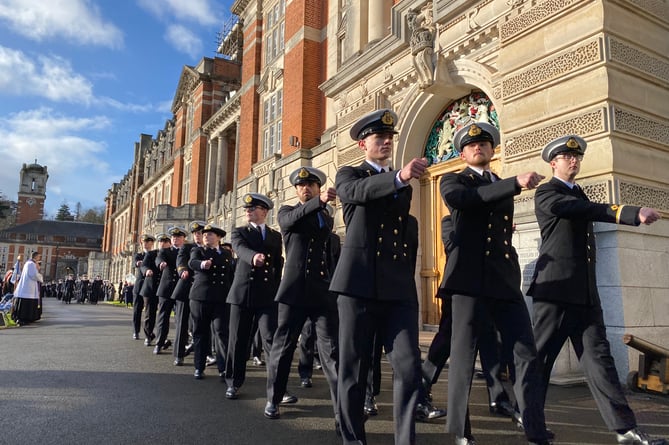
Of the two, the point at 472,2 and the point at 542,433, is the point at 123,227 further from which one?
the point at 542,433

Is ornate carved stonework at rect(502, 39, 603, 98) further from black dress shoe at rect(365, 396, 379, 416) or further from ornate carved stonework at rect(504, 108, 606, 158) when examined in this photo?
black dress shoe at rect(365, 396, 379, 416)

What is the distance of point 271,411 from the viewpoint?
13.9ft

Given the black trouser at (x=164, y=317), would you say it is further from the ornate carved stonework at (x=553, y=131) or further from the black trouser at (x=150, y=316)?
the ornate carved stonework at (x=553, y=131)

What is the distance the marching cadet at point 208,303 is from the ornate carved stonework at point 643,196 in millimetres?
4855

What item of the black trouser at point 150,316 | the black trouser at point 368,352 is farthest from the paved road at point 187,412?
the black trouser at point 150,316

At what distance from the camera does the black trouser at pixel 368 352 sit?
2.91 m

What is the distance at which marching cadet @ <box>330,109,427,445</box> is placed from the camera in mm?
2955

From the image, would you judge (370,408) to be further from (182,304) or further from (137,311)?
(137,311)

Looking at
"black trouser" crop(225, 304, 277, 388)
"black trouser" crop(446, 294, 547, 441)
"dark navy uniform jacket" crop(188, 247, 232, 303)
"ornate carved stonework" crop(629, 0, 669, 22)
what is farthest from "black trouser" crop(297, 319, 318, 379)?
"ornate carved stonework" crop(629, 0, 669, 22)

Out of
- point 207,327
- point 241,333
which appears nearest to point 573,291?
point 241,333

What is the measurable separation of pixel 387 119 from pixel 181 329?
529 cm

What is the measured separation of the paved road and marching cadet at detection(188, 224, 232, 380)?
314 mm

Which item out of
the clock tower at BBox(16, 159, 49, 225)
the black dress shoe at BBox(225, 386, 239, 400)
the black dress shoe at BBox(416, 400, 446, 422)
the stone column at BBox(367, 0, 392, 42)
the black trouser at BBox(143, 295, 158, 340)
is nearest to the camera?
the black dress shoe at BBox(416, 400, 446, 422)

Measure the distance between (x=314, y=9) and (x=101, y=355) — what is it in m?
13.8
